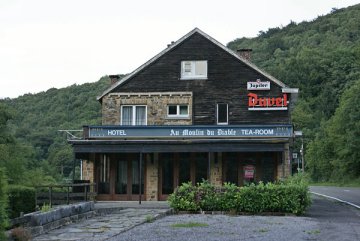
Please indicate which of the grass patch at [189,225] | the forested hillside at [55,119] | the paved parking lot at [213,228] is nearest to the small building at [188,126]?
the paved parking lot at [213,228]

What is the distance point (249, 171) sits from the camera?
94.2ft

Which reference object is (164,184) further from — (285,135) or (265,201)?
(265,201)

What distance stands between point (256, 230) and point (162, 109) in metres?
16.5

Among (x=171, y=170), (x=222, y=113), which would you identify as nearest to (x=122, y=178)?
(x=171, y=170)

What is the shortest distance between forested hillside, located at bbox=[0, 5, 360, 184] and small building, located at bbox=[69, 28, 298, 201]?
5.49 metres

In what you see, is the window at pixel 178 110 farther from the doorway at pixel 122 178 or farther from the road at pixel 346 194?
the road at pixel 346 194

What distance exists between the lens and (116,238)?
43.8 ft

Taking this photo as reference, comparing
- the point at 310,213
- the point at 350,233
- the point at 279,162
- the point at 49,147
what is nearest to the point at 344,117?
the point at 49,147

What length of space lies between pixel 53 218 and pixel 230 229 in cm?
505

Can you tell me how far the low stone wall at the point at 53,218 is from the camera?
14.1m

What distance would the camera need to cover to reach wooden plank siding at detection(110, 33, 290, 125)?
101 feet

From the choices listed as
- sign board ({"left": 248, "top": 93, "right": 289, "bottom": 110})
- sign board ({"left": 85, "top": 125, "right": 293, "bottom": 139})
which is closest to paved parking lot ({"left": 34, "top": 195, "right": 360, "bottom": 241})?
sign board ({"left": 85, "top": 125, "right": 293, "bottom": 139})

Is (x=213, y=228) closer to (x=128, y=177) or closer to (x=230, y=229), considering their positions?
(x=230, y=229)

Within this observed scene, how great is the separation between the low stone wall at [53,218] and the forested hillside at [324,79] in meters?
48.5
